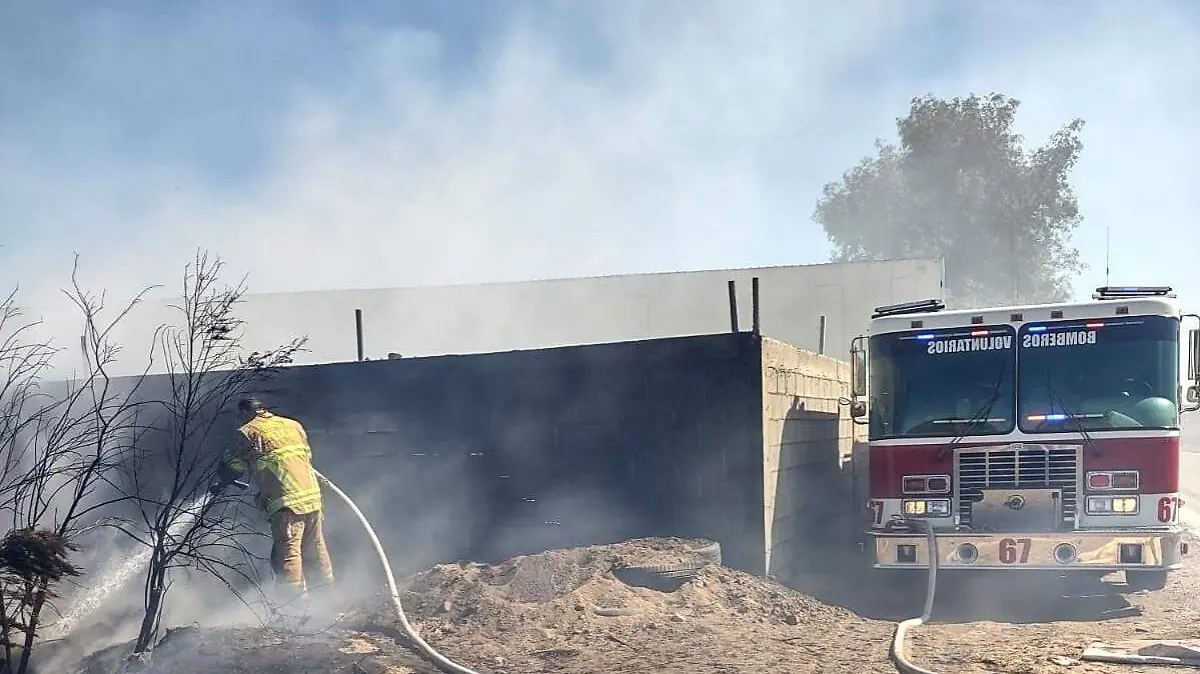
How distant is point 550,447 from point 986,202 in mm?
27051

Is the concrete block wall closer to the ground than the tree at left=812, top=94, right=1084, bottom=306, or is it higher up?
closer to the ground

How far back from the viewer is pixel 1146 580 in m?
7.18

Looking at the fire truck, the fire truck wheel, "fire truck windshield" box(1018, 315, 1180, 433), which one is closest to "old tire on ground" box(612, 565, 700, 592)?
the fire truck

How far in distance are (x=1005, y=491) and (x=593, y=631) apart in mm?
3397

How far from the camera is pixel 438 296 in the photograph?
77.8 feet

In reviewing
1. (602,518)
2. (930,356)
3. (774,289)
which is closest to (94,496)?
(602,518)

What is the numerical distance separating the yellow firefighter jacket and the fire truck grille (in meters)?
4.85

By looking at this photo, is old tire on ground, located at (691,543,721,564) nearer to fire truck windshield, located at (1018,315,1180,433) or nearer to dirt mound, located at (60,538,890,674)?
dirt mound, located at (60,538,890,674)

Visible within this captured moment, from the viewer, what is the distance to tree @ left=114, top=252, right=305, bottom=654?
6.01 meters

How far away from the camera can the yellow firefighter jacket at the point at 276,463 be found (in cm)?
676

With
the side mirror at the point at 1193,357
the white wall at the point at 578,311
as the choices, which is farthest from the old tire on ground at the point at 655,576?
the white wall at the point at 578,311

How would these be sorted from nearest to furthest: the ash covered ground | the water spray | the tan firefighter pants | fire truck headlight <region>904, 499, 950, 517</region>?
the ash covered ground → the tan firefighter pants → fire truck headlight <region>904, 499, 950, 517</region> → the water spray

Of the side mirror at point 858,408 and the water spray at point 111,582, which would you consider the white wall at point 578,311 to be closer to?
the water spray at point 111,582

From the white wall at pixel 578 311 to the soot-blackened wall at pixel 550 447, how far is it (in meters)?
14.0
